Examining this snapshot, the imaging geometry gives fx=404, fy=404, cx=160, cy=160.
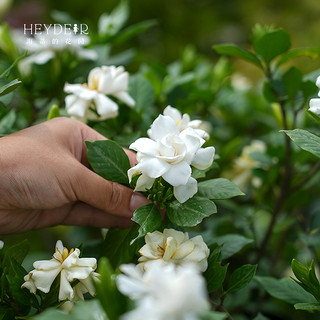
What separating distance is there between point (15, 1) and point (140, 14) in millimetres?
1200

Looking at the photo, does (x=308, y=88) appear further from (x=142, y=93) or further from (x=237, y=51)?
(x=142, y=93)

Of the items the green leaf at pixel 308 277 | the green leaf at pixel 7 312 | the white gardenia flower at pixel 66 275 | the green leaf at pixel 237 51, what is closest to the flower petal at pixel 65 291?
the white gardenia flower at pixel 66 275

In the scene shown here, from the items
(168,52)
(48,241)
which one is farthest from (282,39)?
(168,52)

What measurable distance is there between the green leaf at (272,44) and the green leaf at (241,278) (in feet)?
1.81

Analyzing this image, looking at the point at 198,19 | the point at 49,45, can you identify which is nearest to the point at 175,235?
the point at 49,45

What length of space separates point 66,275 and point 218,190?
13.3 inches

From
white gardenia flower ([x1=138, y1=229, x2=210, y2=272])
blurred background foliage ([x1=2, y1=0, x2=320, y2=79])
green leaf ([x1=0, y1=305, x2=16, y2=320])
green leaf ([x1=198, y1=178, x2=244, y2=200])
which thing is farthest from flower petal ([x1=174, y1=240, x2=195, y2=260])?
blurred background foliage ([x1=2, y1=0, x2=320, y2=79])

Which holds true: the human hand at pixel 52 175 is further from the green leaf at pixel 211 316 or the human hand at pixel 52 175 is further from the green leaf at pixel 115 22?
the green leaf at pixel 115 22

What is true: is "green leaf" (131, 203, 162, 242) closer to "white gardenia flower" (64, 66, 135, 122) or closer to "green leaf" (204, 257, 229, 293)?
"green leaf" (204, 257, 229, 293)

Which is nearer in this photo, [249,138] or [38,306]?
[38,306]

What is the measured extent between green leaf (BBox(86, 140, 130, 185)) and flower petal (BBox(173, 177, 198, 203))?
14cm

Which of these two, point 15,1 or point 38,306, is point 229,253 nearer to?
point 38,306

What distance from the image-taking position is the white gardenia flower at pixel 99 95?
39.9 inches

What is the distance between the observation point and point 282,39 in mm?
1017
